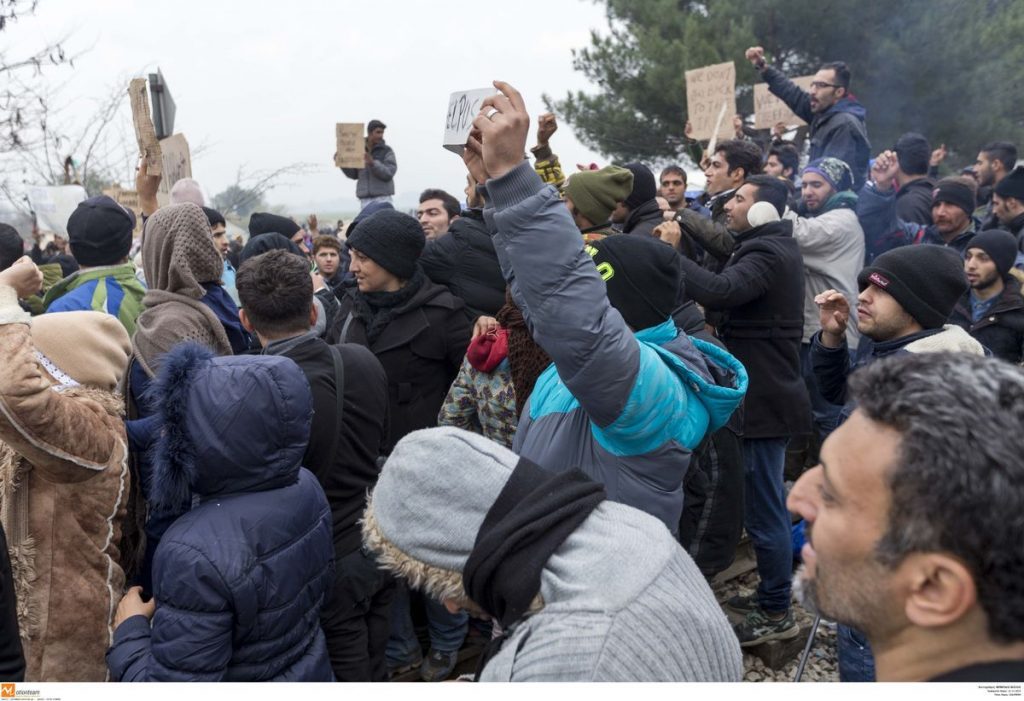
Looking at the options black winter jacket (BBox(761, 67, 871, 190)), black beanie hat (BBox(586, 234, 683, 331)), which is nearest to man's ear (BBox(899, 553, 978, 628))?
black beanie hat (BBox(586, 234, 683, 331))

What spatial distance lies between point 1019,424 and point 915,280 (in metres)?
2.07

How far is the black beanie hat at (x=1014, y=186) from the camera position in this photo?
5809 millimetres

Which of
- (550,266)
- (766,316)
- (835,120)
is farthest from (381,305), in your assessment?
(835,120)

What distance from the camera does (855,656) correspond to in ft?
9.80

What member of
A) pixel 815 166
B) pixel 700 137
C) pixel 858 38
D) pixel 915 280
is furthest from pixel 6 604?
pixel 858 38

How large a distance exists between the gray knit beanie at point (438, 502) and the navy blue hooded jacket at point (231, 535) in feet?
2.34

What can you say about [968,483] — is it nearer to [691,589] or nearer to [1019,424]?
[1019,424]

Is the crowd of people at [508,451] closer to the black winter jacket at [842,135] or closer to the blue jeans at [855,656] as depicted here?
the blue jeans at [855,656]

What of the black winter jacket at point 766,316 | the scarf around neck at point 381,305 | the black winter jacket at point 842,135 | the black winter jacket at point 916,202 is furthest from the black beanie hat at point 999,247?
the scarf around neck at point 381,305

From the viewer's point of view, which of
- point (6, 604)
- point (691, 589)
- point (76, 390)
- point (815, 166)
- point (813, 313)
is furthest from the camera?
point (815, 166)

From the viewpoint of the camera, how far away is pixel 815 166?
5973 mm

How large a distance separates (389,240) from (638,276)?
5.70 feet

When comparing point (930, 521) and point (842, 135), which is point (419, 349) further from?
point (842, 135)

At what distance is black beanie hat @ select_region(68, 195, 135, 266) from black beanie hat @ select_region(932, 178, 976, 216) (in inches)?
205
